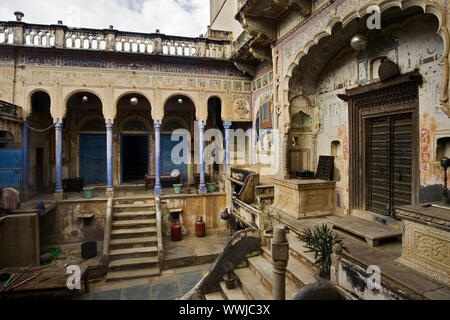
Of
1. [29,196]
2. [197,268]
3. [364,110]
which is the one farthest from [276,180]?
[29,196]

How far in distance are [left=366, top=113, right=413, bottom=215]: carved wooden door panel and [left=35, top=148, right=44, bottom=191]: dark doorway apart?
14.8 metres

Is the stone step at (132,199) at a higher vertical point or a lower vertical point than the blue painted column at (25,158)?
lower

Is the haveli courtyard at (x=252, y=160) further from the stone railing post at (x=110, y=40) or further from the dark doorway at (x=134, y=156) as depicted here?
the dark doorway at (x=134, y=156)

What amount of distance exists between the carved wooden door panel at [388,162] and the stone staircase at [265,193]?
119 inches

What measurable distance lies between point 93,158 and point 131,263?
852 cm

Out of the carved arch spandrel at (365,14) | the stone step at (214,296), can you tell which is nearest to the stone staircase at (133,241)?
the stone step at (214,296)

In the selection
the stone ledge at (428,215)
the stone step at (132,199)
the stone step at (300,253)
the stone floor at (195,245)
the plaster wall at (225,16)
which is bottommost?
the stone floor at (195,245)

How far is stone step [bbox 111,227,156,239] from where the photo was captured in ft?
31.1

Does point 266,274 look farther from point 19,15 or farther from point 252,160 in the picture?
point 19,15

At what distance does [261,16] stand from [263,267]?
7.55 meters

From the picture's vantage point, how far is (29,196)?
11633mm

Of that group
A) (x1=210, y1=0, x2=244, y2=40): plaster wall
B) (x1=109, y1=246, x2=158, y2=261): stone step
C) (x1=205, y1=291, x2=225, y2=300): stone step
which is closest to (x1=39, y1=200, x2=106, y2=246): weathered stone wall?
(x1=109, y1=246, x2=158, y2=261): stone step

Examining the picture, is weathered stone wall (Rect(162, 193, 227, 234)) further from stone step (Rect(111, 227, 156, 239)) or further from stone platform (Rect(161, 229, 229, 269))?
stone step (Rect(111, 227, 156, 239))

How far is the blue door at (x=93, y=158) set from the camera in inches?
578
